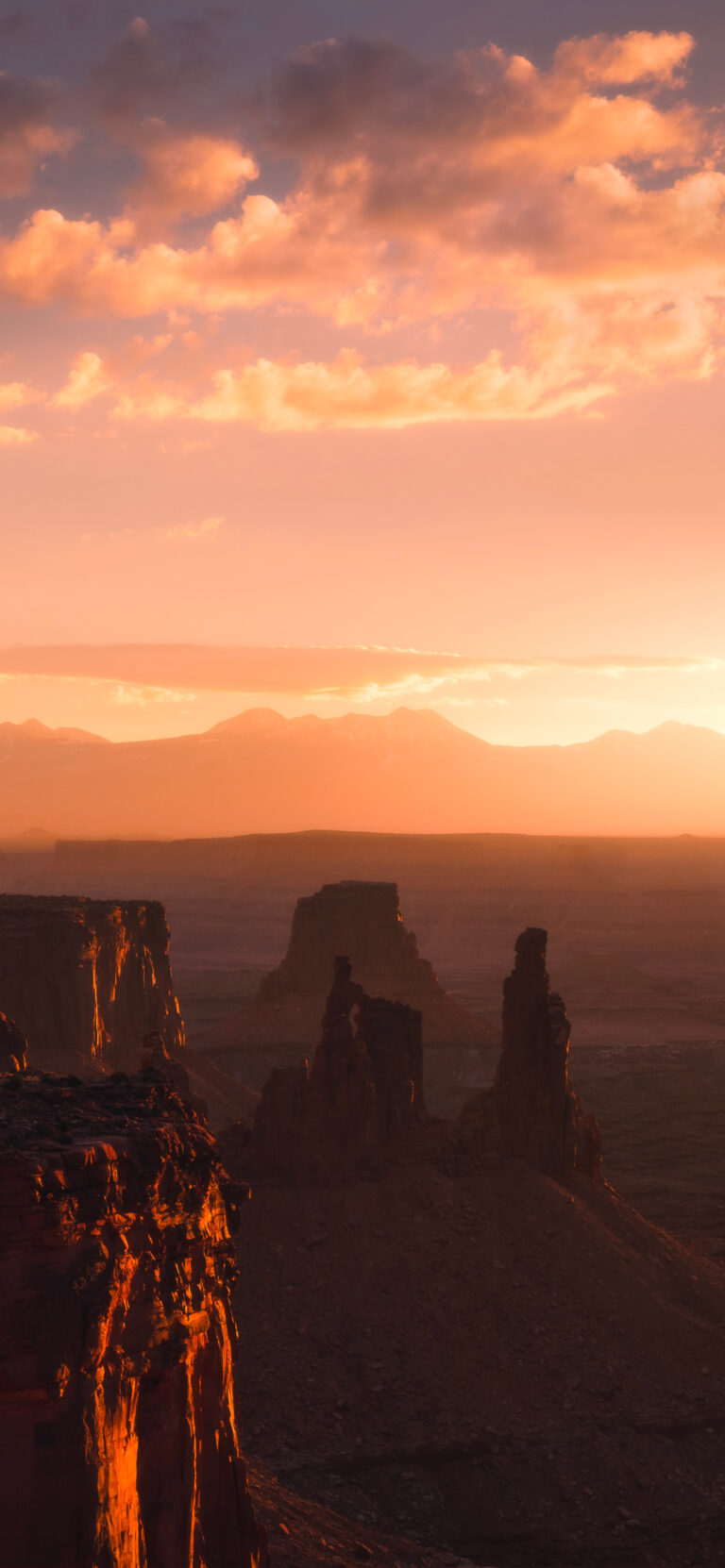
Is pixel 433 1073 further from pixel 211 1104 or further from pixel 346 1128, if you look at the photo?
pixel 346 1128

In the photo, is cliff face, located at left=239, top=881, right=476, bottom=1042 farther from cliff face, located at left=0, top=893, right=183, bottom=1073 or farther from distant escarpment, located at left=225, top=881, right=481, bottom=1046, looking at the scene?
cliff face, located at left=0, top=893, right=183, bottom=1073

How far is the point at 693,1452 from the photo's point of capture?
93.3ft

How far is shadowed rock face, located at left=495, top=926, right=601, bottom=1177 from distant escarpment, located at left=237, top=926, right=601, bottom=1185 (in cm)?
3

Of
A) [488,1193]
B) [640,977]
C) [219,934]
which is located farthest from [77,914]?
[219,934]

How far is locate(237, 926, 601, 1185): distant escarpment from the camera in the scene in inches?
1411

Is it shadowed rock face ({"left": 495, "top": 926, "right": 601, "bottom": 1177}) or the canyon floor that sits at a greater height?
shadowed rock face ({"left": 495, "top": 926, "right": 601, "bottom": 1177})

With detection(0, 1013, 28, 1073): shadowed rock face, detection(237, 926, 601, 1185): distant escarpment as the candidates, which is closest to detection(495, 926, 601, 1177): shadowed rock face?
detection(237, 926, 601, 1185): distant escarpment

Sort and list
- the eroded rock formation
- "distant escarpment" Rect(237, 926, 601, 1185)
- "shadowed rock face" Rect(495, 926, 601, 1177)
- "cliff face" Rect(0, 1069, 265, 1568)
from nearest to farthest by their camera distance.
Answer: "cliff face" Rect(0, 1069, 265, 1568)
the eroded rock formation
"distant escarpment" Rect(237, 926, 601, 1185)
"shadowed rock face" Rect(495, 926, 601, 1177)

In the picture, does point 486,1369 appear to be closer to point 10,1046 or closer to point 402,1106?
point 402,1106

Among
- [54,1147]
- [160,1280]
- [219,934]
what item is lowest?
[219,934]

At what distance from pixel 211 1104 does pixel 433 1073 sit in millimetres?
26247

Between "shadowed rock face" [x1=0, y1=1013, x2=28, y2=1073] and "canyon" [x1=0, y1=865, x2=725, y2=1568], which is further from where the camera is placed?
"shadowed rock face" [x1=0, y1=1013, x2=28, y2=1073]

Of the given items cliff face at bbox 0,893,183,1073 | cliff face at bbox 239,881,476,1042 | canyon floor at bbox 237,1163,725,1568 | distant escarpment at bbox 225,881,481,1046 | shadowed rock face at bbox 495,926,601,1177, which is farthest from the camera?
cliff face at bbox 239,881,476,1042

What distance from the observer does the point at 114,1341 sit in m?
13.1
